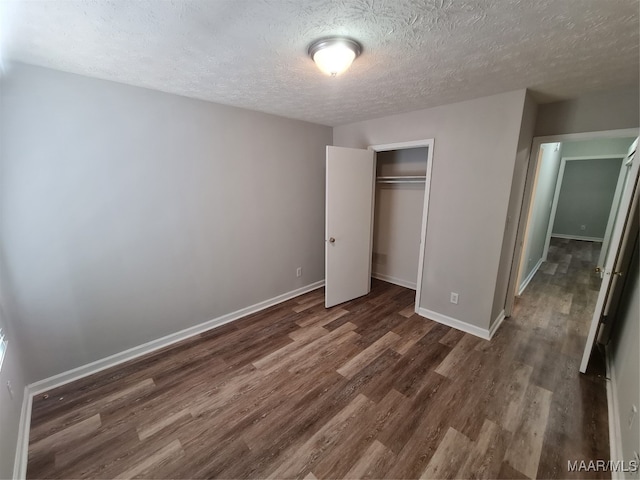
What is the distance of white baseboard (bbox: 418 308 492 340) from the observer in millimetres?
2653

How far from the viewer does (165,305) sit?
8.14 ft

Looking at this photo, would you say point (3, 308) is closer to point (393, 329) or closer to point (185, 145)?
point (185, 145)

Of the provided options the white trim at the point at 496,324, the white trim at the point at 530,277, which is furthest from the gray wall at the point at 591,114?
the white trim at the point at 530,277

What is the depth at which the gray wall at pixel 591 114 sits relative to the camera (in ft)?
6.74

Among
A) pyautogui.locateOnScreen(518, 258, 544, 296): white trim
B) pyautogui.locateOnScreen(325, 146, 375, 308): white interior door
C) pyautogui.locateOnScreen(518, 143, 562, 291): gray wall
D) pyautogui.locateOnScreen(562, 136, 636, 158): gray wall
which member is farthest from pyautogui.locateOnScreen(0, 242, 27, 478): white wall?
pyautogui.locateOnScreen(562, 136, 636, 158): gray wall

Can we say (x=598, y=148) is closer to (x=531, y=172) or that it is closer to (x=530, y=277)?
(x=530, y=277)

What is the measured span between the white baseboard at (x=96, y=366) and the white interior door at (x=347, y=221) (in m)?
0.86

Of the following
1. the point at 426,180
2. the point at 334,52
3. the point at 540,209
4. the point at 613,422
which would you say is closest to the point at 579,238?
the point at 540,209

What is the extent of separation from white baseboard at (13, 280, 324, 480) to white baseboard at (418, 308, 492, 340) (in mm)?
1871

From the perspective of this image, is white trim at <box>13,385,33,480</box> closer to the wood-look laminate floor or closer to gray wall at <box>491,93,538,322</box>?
the wood-look laminate floor

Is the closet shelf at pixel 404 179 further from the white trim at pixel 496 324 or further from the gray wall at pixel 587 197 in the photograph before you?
the gray wall at pixel 587 197

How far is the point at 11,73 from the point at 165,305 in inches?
77.4

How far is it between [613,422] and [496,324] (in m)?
1.16

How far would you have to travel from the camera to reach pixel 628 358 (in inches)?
68.3
